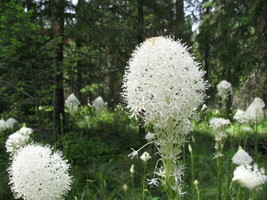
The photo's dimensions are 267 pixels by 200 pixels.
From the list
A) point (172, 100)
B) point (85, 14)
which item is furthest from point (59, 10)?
point (172, 100)

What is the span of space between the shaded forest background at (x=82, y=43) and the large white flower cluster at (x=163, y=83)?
454cm

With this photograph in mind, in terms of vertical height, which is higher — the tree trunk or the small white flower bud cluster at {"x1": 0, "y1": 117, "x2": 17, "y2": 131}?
the tree trunk

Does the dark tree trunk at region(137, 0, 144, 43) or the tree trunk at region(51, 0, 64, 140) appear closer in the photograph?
the tree trunk at region(51, 0, 64, 140)

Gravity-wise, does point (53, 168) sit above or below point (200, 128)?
above

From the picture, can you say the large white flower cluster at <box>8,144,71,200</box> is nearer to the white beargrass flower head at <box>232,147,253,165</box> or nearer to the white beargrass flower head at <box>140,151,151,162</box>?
the white beargrass flower head at <box>140,151,151,162</box>

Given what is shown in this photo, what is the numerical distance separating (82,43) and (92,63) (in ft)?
2.19

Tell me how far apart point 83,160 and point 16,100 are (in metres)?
2.03

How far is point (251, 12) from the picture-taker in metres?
8.47

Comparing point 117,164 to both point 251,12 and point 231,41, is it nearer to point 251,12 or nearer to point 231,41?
point 231,41

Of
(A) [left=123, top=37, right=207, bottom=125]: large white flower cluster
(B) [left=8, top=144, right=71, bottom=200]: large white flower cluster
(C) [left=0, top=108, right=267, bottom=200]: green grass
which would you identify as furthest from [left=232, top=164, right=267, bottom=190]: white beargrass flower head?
(B) [left=8, top=144, right=71, bottom=200]: large white flower cluster

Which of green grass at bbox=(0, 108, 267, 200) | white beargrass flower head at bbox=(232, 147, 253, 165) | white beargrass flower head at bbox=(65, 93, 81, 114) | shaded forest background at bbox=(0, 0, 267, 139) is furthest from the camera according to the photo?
white beargrass flower head at bbox=(65, 93, 81, 114)

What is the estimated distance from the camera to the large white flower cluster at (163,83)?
6.33ft

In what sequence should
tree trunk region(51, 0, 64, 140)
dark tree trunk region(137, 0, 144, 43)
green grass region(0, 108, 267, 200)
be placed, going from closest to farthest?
green grass region(0, 108, 267, 200) < tree trunk region(51, 0, 64, 140) < dark tree trunk region(137, 0, 144, 43)

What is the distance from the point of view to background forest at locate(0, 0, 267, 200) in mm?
6047
